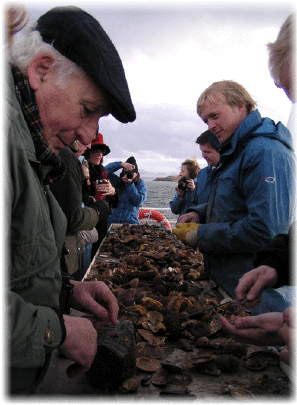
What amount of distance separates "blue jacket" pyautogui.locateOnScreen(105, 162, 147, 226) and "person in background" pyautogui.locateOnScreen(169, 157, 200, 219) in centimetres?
92

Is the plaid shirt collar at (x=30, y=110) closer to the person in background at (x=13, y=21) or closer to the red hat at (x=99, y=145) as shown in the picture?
the person in background at (x=13, y=21)

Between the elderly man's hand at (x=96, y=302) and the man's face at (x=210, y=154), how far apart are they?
3.38 metres

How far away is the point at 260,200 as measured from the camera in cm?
195

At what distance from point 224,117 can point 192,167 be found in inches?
153

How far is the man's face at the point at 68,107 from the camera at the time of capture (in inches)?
42.9

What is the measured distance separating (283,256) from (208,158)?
3.17 metres

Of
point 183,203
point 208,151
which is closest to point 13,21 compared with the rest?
point 208,151

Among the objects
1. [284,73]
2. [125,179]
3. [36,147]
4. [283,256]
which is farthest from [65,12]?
[125,179]

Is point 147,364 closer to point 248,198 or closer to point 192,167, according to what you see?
point 248,198

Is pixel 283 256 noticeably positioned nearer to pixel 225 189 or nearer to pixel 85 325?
pixel 225 189

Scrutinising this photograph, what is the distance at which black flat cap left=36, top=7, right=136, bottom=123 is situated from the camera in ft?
3.54

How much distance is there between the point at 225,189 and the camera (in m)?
2.25

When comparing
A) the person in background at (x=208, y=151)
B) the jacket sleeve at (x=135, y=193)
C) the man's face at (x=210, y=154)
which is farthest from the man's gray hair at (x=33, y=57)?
the jacket sleeve at (x=135, y=193)

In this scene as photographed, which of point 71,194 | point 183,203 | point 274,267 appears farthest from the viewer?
point 183,203
